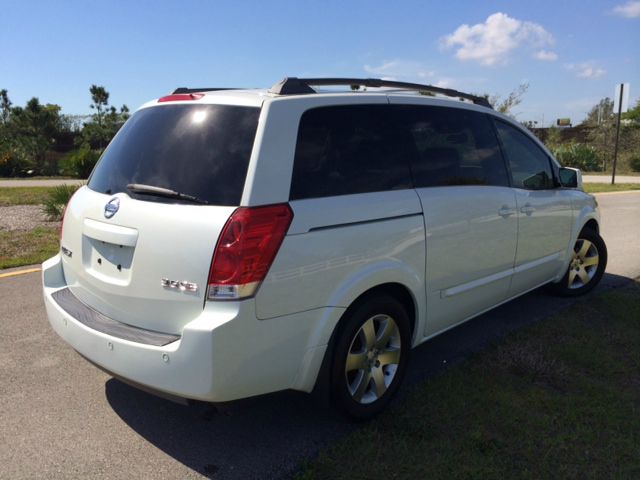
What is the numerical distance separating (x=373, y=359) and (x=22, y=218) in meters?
9.54

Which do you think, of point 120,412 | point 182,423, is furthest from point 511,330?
point 120,412

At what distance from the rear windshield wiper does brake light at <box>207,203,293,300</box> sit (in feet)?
0.80

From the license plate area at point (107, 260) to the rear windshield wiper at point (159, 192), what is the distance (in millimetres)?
310

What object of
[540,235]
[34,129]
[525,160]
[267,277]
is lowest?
[540,235]

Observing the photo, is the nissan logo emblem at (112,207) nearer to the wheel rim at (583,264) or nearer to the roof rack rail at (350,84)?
the roof rack rail at (350,84)

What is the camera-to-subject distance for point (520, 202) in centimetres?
448

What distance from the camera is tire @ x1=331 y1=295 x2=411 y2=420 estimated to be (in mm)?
3090

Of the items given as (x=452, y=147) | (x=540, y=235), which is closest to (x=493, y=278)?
(x=540, y=235)

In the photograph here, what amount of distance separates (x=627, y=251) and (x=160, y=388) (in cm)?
775

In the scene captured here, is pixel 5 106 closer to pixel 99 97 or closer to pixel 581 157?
pixel 99 97

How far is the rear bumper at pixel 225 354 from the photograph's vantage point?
2.56 metres

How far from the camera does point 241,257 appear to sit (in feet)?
8.49

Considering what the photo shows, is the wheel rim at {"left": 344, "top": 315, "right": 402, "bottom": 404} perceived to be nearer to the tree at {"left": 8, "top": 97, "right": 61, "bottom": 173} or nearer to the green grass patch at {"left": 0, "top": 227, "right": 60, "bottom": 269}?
the green grass patch at {"left": 0, "top": 227, "right": 60, "bottom": 269}

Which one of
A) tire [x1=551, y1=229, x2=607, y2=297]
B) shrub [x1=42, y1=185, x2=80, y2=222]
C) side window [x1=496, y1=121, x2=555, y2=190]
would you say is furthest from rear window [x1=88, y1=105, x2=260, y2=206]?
shrub [x1=42, y1=185, x2=80, y2=222]
